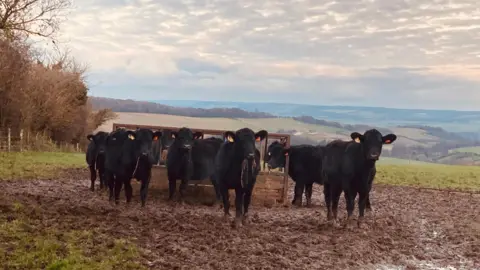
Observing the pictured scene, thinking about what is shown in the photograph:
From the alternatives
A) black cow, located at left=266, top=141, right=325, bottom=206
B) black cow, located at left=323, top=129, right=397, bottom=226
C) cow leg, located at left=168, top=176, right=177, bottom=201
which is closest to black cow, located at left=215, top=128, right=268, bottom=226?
black cow, located at left=323, top=129, right=397, bottom=226

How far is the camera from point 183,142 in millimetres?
13305

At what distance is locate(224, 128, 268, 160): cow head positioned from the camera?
10.8 m

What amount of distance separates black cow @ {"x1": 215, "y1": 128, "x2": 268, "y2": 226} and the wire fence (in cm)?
2475

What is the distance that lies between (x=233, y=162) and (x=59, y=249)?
4.40 m

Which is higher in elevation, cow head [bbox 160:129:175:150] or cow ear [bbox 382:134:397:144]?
cow ear [bbox 382:134:397:144]

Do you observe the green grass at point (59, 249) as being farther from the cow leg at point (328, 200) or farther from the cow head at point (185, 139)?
the cow leg at point (328, 200)

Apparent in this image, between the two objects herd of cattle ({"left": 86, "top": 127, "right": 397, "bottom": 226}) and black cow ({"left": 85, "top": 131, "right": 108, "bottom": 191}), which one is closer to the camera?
herd of cattle ({"left": 86, "top": 127, "right": 397, "bottom": 226})

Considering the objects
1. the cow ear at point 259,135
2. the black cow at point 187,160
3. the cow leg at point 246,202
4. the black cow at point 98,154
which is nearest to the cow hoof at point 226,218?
the cow leg at point 246,202

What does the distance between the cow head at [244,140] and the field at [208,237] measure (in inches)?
58.8

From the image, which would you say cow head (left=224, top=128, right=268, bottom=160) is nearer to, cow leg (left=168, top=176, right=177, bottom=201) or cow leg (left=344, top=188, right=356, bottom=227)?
cow leg (left=344, top=188, right=356, bottom=227)

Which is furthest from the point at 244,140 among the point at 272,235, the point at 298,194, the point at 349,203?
the point at 298,194

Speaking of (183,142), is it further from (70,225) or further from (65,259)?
(65,259)

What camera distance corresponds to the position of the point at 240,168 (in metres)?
11.1

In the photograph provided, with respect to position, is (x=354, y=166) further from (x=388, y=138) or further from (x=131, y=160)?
(x=131, y=160)
